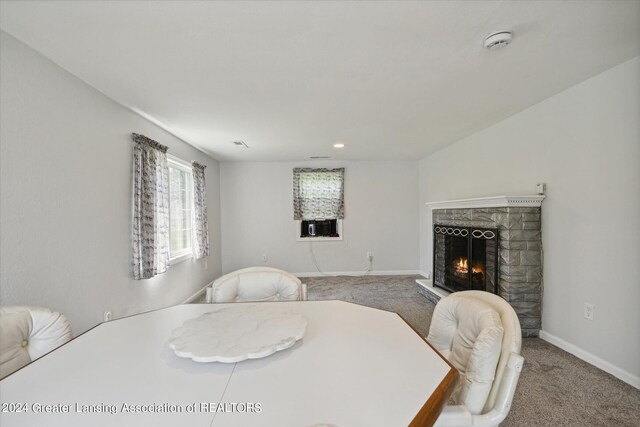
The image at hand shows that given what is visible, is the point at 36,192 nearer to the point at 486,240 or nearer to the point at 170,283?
the point at 170,283

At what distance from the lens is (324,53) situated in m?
1.66

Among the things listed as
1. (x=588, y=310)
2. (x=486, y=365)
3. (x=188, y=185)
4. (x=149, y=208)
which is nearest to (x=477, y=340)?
(x=486, y=365)

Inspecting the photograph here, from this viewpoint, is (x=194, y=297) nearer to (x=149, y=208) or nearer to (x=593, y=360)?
(x=149, y=208)

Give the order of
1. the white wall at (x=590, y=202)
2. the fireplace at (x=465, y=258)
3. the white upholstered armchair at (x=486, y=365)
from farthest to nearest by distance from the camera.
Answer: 1. the fireplace at (x=465, y=258)
2. the white wall at (x=590, y=202)
3. the white upholstered armchair at (x=486, y=365)

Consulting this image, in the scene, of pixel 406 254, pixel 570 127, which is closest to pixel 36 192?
pixel 570 127

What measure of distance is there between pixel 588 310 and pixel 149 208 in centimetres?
413

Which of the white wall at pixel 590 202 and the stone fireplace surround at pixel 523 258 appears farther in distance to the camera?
the stone fireplace surround at pixel 523 258

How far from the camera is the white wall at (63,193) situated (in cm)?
152

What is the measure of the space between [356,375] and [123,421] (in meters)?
0.64

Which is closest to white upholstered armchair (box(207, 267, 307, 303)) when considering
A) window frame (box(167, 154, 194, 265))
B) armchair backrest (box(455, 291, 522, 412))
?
armchair backrest (box(455, 291, 522, 412))

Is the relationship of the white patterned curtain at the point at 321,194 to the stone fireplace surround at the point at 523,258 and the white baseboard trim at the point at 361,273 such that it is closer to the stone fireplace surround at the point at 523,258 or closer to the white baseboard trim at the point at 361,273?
the white baseboard trim at the point at 361,273

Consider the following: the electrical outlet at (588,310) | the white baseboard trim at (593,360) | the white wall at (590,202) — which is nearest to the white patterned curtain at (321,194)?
the white wall at (590,202)

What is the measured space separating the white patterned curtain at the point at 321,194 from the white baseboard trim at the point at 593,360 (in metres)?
3.36

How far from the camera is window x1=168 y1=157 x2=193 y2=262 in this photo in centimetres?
346
